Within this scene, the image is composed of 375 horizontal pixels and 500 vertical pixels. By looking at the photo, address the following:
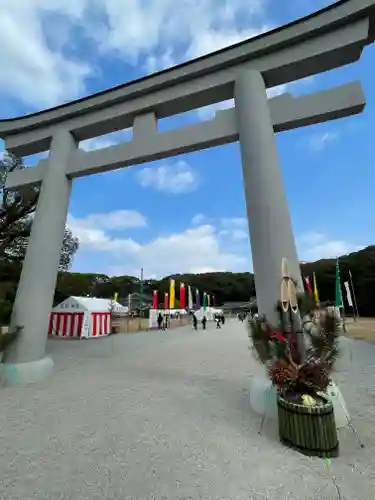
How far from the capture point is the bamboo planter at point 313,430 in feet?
7.48

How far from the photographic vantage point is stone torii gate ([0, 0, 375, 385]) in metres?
3.84

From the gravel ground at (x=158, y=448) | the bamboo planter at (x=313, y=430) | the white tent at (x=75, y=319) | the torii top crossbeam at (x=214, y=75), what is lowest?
the gravel ground at (x=158, y=448)

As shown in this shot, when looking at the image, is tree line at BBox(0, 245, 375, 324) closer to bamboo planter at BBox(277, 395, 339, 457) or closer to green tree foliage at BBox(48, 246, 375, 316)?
green tree foliage at BBox(48, 246, 375, 316)

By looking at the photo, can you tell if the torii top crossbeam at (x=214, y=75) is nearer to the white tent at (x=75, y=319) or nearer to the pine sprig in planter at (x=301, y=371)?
the pine sprig in planter at (x=301, y=371)

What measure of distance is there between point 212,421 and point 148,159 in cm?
457

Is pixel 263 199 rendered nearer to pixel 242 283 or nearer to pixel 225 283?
pixel 242 283

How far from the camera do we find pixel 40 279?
5.13 metres

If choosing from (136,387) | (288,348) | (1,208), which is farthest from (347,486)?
(1,208)

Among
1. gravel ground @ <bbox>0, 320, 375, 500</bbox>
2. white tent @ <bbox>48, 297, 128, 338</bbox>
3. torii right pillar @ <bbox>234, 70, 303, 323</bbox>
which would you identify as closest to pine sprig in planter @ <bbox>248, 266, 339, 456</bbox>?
gravel ground @ <bbox>0, 320, 375, 500</bbox>

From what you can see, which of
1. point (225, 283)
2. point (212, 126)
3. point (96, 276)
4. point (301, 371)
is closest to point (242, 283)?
point (225, 283)

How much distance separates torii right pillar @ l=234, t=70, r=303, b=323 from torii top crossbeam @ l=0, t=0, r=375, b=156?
57 centimetres

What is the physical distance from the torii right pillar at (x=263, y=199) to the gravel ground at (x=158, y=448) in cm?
150

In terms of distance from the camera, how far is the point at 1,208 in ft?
30.1

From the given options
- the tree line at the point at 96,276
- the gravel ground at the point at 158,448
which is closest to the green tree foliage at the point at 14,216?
the tree line at the point at 96,276
